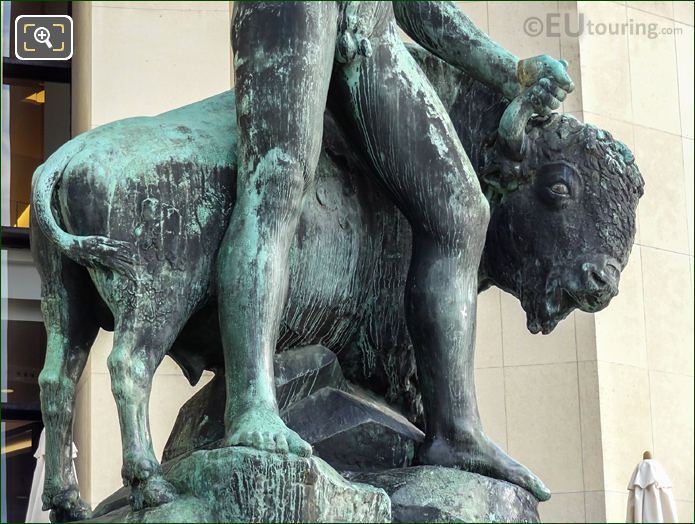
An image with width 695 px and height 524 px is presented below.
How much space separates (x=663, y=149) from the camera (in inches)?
460

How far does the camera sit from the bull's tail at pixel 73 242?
3154mm

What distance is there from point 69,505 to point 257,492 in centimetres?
59

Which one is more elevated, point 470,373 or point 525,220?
point 525,220

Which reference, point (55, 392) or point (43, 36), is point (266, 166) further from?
point (43, 36)

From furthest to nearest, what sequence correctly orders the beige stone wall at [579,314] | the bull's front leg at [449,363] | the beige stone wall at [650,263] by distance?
the beige stone wall at [650,263]
the beige stone wall at [579,314]
the bull's front leg at [449,363]

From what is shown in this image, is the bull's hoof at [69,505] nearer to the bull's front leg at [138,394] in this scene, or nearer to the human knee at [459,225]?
the bull's front leg at [138,394]

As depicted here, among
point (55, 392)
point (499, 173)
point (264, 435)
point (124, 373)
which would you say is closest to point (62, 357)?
point (55, 392)

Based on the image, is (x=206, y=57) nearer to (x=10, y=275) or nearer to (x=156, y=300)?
(x=10, y=275)

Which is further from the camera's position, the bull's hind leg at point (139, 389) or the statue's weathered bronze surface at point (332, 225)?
the statue's weathered bronze surface at point (332, 225)

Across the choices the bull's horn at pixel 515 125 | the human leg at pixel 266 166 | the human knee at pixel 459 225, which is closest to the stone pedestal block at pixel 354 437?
the human leg at pixel 266 166

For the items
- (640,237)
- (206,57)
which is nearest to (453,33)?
(206,57)

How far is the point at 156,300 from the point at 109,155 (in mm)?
333

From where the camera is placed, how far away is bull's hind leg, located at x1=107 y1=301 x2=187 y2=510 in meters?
3.07

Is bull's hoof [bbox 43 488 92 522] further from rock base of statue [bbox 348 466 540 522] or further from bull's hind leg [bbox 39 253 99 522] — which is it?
rock base of statue [bbox 348 466 540 522]
